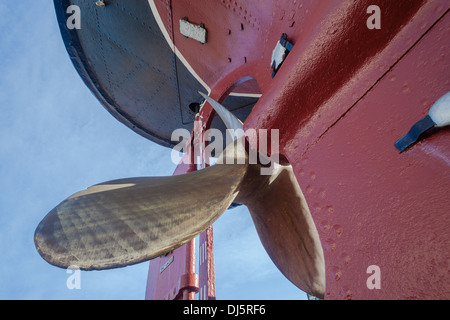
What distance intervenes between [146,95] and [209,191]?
2.96m

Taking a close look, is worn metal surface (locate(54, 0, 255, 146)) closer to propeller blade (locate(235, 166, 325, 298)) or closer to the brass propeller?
the brass propeller

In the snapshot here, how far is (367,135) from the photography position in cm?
115

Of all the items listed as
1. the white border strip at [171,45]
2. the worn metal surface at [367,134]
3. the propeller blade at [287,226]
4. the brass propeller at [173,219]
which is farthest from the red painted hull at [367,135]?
the white border strip at [171,45]

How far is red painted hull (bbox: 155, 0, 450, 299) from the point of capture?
34.1 inches

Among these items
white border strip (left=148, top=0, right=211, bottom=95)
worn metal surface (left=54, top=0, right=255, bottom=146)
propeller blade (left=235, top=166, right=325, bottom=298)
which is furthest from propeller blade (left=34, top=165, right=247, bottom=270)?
worn metal surface (left=54, top=0, right=255, bottom=146)

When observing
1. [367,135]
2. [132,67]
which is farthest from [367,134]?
[132,67]

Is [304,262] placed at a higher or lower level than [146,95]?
lower

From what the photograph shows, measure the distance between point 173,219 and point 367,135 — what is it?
0.90 m

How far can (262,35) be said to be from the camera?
2137mm

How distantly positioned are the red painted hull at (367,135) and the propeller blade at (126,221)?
0.53 metres
